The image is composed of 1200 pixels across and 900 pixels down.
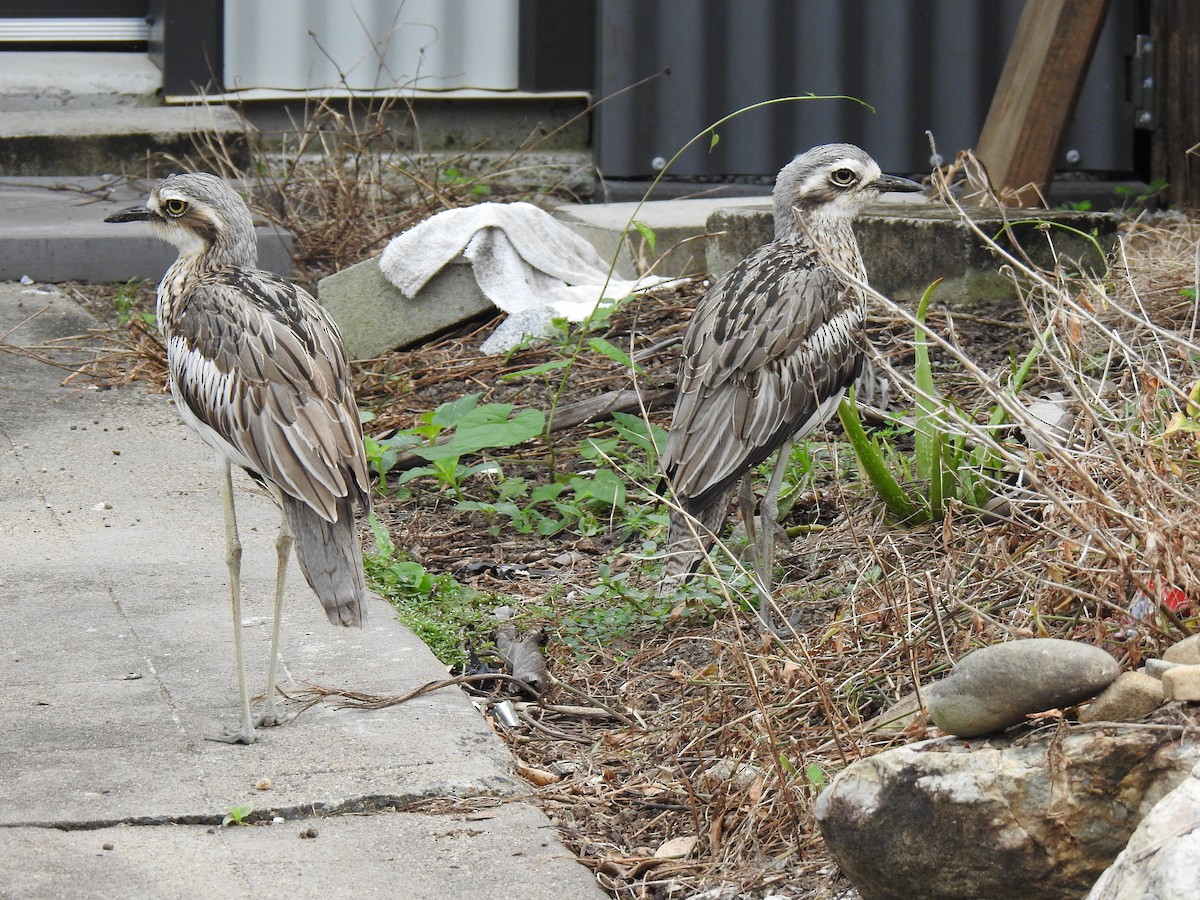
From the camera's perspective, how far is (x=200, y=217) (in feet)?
16.7

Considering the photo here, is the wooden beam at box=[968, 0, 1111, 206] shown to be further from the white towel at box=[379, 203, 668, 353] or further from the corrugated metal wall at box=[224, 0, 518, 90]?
the corrugated metal wall at box=[224, 0, 518, 90]

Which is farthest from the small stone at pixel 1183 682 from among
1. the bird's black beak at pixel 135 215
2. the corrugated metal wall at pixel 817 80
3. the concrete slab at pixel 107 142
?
the concrete slab at pixel 107 142

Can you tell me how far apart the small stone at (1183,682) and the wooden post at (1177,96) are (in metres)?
6.76

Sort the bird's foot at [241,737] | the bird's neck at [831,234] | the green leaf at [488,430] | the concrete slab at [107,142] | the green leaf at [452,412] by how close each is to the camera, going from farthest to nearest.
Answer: the concrete slab at [107,142], the green leaf at [452,412], the green leaf at [488,430], the bird's neck at [831,234], the bird's foot at [241,737]

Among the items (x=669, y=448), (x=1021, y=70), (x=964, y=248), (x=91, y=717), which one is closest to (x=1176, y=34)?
(x=1021, y=70)

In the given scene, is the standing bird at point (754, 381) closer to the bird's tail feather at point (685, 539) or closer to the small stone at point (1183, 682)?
the bird's tail feather at point (685, 539)

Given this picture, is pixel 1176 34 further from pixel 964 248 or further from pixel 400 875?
pixel 400 875

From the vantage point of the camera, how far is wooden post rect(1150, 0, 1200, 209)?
30.3 ft

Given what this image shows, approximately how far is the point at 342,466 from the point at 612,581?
1.32 metres

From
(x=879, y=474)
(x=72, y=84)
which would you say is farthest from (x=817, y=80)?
(x=879, y=474)

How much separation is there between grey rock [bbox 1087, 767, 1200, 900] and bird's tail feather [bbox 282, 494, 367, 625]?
227cm

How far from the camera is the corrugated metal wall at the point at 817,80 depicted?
991 centimetres

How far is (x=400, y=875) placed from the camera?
11.8ft

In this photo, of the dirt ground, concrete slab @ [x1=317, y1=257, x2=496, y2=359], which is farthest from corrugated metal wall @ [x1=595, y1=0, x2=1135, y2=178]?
the dirt ground
